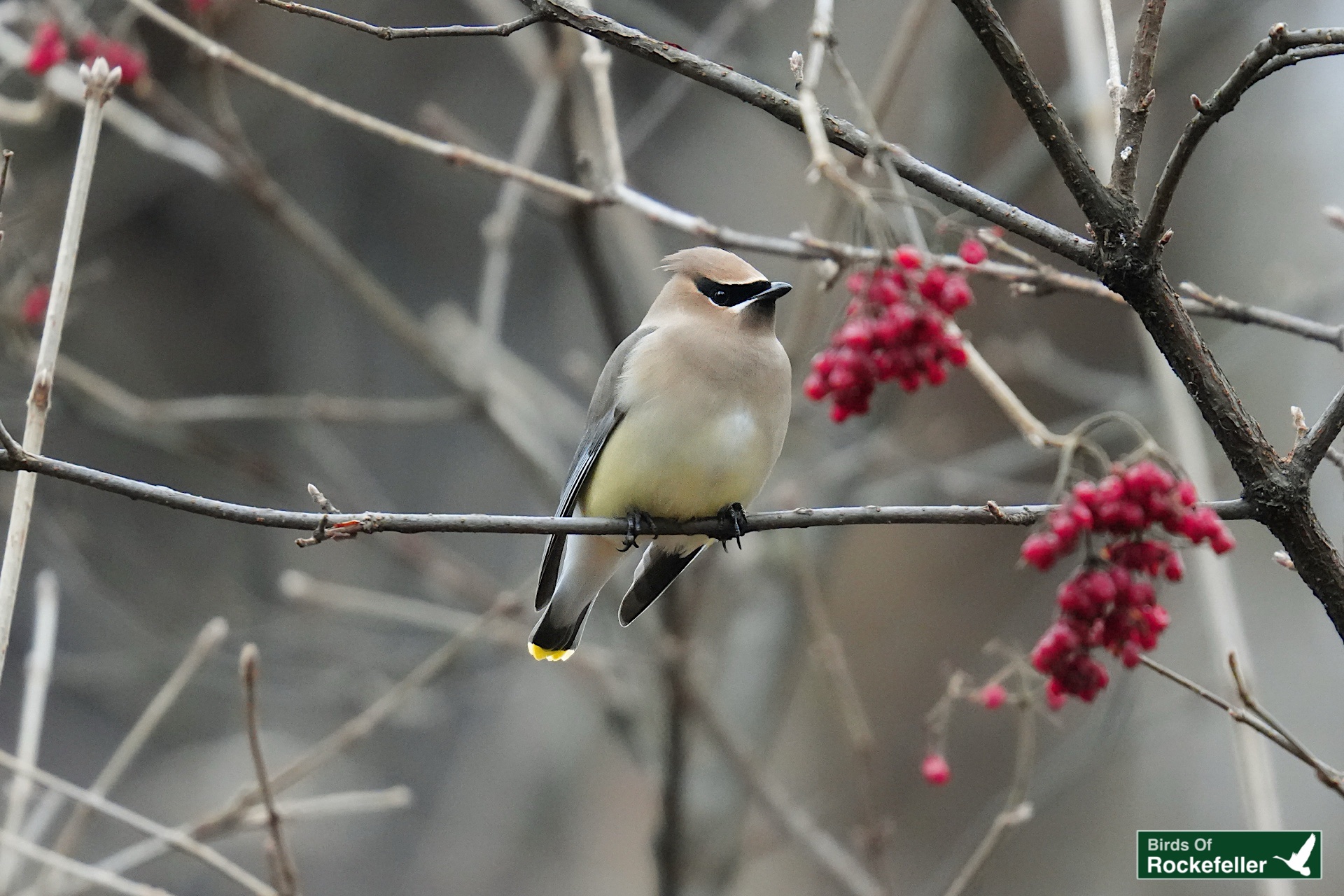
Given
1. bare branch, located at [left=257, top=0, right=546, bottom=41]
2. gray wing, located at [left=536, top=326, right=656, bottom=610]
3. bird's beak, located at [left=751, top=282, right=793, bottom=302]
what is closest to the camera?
bare branch, located at [left=257, top=0, right=546, bottom=41]

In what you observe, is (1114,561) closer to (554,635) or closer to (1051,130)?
(1051,130)

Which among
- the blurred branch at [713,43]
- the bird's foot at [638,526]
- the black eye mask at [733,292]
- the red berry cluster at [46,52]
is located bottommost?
the bird's foot at [638,526]

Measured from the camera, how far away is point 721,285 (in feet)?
13.5

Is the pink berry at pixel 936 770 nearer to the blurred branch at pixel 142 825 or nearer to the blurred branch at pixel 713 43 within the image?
the blurred branch at pixel 142 825

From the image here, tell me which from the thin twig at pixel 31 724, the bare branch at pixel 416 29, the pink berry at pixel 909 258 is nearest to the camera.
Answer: the bare branch at pixel 416 29

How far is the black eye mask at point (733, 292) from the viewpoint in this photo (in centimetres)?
408

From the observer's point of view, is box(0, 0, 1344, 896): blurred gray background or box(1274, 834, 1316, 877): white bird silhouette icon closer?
box(1274, 834, 1316, 877): white bird silhouette icon

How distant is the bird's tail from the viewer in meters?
4.23

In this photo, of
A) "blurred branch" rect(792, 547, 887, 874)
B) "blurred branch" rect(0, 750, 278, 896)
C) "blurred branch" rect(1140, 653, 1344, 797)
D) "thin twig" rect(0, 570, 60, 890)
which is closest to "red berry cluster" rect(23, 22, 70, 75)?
"thin twig" rect(0, 570, 60, 890)

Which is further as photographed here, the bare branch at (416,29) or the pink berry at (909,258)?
the pink berry at (909,258)

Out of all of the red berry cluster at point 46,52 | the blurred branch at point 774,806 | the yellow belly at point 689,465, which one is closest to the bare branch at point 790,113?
the yellow belly at point 689,465

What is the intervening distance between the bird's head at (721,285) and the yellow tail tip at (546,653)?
3.66ft

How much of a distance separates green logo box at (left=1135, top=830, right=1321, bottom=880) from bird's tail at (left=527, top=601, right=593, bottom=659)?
5.68 ft

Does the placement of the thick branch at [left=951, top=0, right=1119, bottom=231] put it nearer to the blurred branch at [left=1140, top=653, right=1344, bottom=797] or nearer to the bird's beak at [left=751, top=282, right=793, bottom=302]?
the blurred branch at [left=1140, top=653, right=1344, bottom=797]
